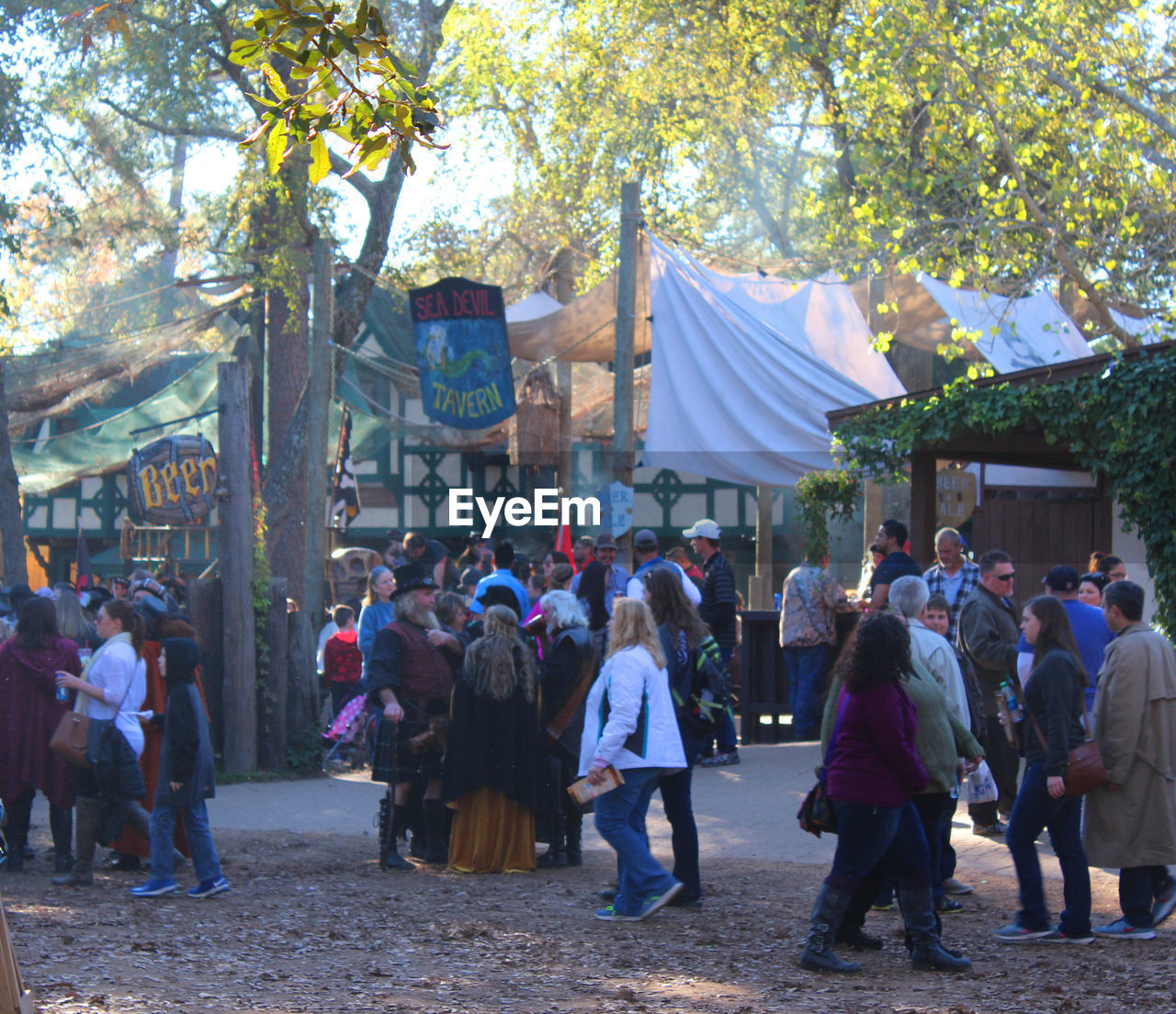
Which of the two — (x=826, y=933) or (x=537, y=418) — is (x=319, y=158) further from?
(x=537, y=418)

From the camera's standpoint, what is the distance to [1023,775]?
6.40 metres

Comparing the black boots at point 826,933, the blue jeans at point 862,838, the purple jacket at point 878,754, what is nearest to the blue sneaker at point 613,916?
the black boots at point 826,933

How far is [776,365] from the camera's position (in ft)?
48.0

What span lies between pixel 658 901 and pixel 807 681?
5532 mm

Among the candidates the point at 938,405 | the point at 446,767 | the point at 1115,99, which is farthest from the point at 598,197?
the point at 446,767

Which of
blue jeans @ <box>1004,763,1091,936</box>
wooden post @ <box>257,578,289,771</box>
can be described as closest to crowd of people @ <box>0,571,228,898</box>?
wooden post @ <box>257,578,289,771</box>

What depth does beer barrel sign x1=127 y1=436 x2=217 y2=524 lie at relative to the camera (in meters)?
14.6

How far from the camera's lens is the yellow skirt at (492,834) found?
322 inches

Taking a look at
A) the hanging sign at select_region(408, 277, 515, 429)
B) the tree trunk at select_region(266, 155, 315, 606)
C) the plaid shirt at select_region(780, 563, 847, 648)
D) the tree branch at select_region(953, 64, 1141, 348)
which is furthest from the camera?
the tree trunk at select_region(266, 155, 315, 606)

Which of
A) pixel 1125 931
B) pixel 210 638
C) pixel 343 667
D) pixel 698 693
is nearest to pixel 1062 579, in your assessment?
pixel 1125 931

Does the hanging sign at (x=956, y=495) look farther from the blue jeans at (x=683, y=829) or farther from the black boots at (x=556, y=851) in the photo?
the blue jeans at (x=683, y=829)

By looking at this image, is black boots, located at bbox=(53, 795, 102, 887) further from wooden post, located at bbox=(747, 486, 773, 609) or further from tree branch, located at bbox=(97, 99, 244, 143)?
wooden post, located at bbox=(747, 486, 773, 609)

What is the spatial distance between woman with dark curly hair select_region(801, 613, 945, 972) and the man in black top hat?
3306mm

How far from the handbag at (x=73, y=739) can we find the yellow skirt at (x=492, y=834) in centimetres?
221
